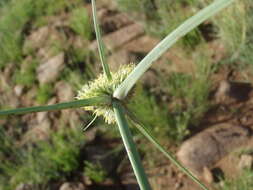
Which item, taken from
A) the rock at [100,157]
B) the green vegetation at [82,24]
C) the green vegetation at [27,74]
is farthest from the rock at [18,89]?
the rock at [100,157]

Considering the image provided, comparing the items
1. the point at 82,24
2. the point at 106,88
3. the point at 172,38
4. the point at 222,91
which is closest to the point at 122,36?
the point at 82,24

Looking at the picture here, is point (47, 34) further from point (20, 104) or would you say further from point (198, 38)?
point (198, 38)

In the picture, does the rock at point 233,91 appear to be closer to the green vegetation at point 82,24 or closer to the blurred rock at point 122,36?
the blurred rock at point 122,36

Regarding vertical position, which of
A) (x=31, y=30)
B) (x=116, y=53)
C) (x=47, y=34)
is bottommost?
(x=116, y=53)

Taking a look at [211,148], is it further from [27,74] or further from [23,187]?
[27,74]

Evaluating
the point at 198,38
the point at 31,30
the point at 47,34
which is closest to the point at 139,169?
the point at 198,38
